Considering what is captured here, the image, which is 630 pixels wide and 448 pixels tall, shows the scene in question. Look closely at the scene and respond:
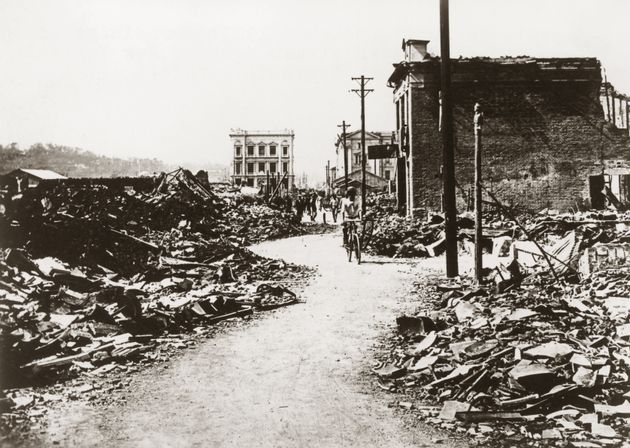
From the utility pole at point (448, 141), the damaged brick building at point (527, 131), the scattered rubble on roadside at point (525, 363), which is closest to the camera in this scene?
the scattered rubble on roadside at point (525, 363)

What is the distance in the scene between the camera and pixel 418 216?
26.5 metres

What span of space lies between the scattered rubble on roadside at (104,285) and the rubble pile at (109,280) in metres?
0.02

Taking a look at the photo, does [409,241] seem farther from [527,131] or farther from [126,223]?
[527,131]

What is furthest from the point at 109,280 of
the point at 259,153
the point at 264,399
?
the point at 259,153

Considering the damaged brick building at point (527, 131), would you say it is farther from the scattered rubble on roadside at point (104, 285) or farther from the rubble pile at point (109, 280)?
the scattered rubble on roadside at point (104, 285)

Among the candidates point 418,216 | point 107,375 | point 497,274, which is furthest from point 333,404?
point 418,216

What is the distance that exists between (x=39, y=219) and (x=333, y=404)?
408 inches

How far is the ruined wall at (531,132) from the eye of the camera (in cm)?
2586

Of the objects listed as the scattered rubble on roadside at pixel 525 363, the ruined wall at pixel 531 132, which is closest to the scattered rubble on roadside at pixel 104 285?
A: the scattered rubble on roadside at pixel 525 363

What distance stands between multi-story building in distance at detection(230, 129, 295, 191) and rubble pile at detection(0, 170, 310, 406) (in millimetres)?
71680

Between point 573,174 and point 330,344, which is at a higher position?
point 573,174

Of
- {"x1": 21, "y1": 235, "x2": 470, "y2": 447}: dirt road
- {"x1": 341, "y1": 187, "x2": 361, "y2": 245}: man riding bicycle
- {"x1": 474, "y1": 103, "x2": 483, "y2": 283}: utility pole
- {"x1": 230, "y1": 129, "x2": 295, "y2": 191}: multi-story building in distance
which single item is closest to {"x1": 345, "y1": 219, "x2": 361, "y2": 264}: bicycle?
{"x1": 341, "y1": 187, "x2": 361, "y2": 245}: man riding bicycle

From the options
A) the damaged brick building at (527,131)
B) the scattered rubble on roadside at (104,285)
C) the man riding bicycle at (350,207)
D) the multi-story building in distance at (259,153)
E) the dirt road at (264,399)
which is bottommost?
the dirt road at (264,399)

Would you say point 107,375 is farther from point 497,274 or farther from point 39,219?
point 39,219
